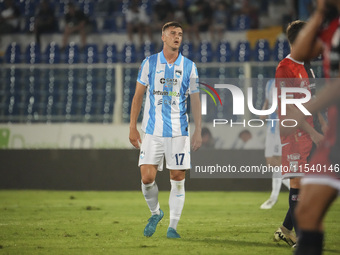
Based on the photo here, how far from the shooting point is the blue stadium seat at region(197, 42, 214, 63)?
52.7ft

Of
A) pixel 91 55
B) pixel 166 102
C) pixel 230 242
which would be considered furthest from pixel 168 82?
pixel 91 55

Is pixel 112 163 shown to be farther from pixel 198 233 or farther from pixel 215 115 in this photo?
pixel 198 233

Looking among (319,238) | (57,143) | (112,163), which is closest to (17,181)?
(57,143)

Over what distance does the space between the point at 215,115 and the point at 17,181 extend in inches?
187

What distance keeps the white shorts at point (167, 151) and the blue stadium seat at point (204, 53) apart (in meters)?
9.03

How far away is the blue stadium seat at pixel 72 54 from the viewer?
1645 centimetres

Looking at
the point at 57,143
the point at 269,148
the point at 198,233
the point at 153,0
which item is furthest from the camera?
the point at 153,0

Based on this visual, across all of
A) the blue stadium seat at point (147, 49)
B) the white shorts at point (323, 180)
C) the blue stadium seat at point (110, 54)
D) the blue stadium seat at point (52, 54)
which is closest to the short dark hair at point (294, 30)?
the white shorts at point (323, 180)

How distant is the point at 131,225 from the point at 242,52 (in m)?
8.53

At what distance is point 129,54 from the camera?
16141 millimetres

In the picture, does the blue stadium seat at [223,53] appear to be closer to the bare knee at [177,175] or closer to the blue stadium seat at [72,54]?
the blue stadium seat at [72,54]

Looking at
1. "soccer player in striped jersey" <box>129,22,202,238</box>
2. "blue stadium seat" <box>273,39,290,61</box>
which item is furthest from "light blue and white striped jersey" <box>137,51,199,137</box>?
"blue stadium seat" <box>273,39,290,61</box>

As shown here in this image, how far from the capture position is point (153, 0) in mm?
19781

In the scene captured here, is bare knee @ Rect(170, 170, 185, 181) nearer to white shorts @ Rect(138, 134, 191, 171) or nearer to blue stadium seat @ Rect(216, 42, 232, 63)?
white shorts @ Rect(138, 134, 191, 171)
